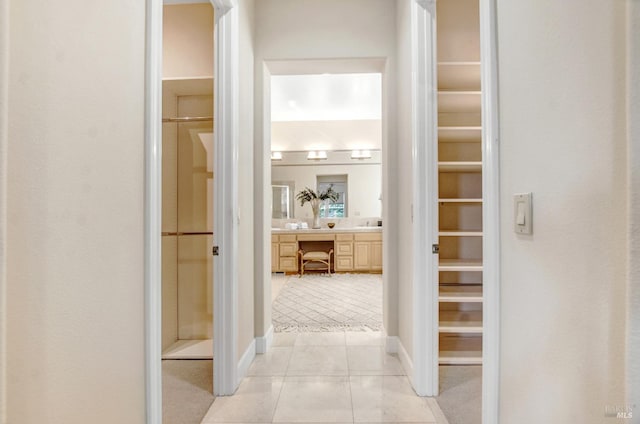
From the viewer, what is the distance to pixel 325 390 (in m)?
2.07

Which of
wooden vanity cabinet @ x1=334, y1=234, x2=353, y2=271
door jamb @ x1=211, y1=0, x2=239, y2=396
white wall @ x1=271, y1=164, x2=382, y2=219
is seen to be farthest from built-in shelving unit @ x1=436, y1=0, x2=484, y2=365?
white wall @ x1=271, y1=164, x2=382, y2=219

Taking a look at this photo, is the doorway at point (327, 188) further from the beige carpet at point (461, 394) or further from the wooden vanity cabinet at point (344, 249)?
the beige carpet at point (461, 394)

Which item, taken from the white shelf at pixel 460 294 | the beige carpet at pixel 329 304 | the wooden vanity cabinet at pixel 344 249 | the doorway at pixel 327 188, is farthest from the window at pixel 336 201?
the white shelf at pixel 460 294

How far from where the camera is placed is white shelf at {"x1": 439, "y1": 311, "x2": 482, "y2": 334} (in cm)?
254

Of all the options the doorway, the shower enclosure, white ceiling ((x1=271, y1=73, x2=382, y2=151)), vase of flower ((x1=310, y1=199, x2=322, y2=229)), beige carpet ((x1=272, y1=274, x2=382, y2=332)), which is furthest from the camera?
vase of flower ((x1=310, y1=199, x2=322, y2=229))

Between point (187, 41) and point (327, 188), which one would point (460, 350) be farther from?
point (327, 188)

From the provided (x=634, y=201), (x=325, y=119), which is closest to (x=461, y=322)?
(x=634, y=201)

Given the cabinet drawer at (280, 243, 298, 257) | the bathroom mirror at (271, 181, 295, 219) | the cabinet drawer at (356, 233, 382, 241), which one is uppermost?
the bathroom mirror at (271, 181, 295, 219)

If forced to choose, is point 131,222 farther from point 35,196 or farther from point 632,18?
point 632,18

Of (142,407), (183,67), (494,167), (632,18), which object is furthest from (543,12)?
(183,67)

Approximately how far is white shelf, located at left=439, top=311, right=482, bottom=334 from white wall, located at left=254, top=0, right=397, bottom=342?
70 centimetres

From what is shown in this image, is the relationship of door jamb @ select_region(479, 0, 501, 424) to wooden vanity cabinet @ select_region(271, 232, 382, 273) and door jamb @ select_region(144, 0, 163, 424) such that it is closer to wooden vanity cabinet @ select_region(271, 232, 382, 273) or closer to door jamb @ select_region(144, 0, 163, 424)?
door jamb @ select_region(144, 0, 163, 424)

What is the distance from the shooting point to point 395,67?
2715mm

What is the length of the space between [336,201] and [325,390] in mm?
4629
